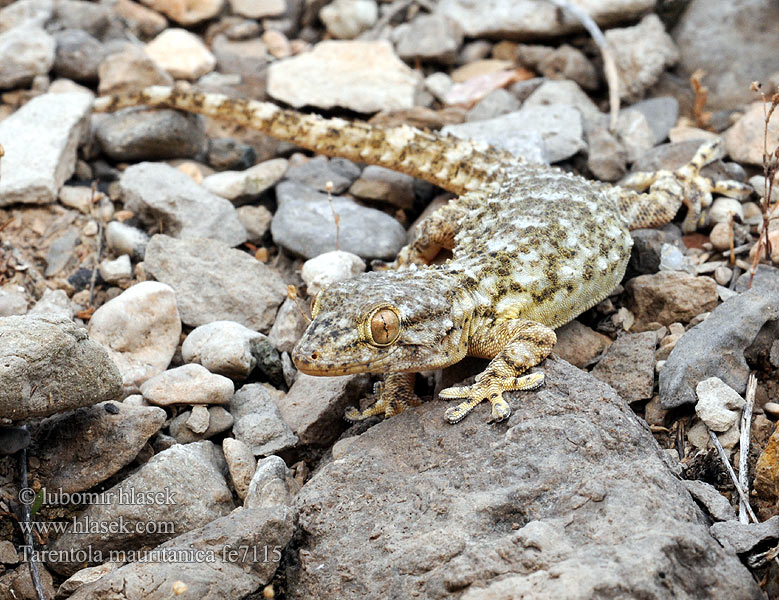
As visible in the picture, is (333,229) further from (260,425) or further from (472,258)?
(260,425)

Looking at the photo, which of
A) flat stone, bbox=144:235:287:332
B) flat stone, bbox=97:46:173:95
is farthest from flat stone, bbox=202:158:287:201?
flat stone, bbox=97:46:173:95

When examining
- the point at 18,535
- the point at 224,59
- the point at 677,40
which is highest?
the point at 677,40

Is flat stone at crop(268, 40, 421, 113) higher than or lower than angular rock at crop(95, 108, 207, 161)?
higher

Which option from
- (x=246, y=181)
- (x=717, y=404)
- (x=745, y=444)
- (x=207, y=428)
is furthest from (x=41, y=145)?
(x=745, y=444)

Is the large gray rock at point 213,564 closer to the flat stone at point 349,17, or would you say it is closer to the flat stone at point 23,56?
the flat stone at point 23,56

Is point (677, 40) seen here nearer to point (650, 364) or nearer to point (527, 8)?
point (527, 8)

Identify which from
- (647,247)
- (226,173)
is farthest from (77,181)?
(647,247)

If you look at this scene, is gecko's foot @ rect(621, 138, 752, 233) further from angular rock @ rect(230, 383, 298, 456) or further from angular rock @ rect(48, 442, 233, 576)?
angular rock @ rect(48, 442, 233, 576)
